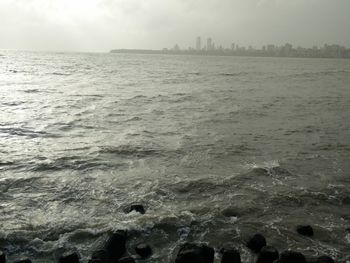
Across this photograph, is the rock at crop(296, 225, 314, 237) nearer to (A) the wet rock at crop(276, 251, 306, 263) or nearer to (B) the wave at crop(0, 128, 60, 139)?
(A) the wet rock at crop(276, 251, 306, 263)

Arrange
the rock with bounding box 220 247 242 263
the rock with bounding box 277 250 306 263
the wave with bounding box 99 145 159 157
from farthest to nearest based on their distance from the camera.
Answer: the wave with bounding box 99 145 159 157 → the rock with bounding box 220 247 242 263 → the rock with bounding box 277 250 306 263

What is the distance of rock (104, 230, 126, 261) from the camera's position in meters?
8.32

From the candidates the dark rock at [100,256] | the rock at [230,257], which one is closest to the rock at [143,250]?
the dark rock at [100,256]

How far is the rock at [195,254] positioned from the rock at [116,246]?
4.82ft

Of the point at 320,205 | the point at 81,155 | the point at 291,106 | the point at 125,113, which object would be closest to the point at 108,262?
the point at 320,205

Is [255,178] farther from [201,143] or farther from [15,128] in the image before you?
[15,128]

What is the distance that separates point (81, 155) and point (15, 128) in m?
7.34

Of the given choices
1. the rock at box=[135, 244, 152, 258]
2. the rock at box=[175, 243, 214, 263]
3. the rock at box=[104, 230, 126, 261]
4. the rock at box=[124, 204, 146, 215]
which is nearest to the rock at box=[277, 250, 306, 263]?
the rock at box=[175, 243, 214, 263]

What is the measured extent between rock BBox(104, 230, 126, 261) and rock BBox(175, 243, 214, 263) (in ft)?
4.82

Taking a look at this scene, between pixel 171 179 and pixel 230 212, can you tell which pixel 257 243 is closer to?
pixel 230 212

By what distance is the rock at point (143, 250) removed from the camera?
8586 millimetres

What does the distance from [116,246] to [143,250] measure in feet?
1.93

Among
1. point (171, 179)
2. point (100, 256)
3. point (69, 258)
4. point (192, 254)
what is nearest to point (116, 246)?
point (100, 256)

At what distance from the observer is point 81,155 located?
54.9 feet
